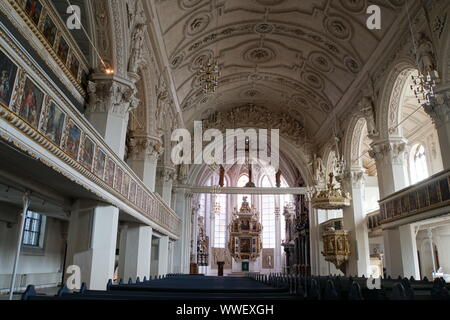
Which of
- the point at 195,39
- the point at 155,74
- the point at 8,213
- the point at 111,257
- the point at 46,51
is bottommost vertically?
the point at 111,257

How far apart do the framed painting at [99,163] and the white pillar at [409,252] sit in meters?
9.32

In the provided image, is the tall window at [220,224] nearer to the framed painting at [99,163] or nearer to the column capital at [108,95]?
the column capital at [108,95]

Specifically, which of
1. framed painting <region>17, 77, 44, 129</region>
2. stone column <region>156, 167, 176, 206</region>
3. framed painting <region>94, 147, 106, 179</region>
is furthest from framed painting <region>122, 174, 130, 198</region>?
stone column <region>156, 167, 176, 206</region>

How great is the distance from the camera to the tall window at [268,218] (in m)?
34.2

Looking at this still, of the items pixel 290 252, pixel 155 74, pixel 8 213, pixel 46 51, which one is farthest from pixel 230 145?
pixel 46 51

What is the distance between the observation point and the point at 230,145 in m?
23.5

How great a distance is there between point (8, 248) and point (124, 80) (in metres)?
6.61

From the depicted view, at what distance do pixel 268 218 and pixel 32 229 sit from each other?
83.7 feet

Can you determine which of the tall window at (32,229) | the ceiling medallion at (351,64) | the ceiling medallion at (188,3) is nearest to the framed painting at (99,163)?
the ceiling medallion at (188,3)

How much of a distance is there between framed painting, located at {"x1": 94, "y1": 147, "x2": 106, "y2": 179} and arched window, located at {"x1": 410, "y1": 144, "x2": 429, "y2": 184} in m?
16.6

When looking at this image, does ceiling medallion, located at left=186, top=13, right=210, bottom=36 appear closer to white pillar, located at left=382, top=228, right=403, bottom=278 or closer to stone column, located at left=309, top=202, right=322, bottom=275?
white pillar, located at left=382, top=228, right=403, bottom=278

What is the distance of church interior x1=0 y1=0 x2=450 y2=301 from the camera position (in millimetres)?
5273

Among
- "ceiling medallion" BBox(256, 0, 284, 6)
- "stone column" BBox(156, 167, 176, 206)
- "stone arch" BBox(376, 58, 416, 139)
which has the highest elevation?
"ceiling medallion" BBox(256, 0, 284, 6)

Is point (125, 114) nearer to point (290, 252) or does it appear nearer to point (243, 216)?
point (290, 252)
